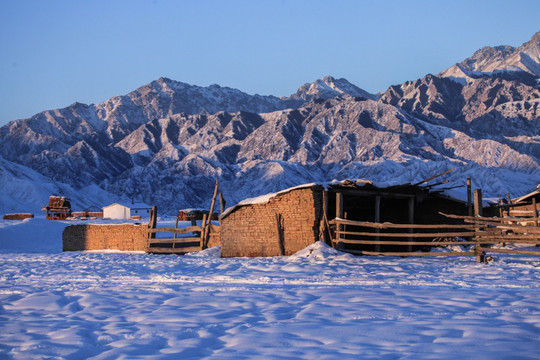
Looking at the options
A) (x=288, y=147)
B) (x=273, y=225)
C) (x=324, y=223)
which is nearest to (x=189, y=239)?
(x=273, y=225)

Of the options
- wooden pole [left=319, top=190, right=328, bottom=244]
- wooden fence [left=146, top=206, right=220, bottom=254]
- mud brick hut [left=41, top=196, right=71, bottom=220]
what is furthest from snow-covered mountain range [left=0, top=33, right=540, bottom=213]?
wooden pole [left=319, top=190, right=328, bottom=244]

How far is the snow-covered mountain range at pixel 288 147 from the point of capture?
10919 cm

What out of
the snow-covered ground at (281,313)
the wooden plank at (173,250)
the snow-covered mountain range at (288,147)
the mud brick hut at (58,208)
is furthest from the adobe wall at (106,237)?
the snow-covered mountain range at (288,147)

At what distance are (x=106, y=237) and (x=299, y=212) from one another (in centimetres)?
1065

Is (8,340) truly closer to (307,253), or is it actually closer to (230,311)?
(230,311)

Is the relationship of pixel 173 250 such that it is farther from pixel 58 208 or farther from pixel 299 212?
pixel 58 208

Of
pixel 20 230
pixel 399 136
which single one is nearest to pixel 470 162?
pixel 399 136

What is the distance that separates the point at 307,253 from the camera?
13.6 metres

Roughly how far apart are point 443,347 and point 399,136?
12228 centimetres

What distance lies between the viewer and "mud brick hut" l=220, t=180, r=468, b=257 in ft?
47.6

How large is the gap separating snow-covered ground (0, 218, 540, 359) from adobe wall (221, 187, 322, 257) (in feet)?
10.4

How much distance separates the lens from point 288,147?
135 metres

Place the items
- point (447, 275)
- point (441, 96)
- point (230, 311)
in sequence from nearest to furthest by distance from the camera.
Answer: point (230, 311) < point (447, 275) < point (441, 96)

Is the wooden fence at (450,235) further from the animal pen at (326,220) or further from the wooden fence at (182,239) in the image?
the wooden fence at (182,239)
